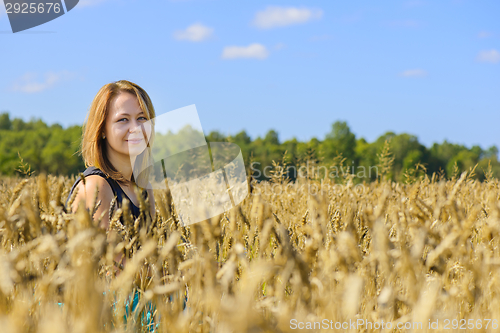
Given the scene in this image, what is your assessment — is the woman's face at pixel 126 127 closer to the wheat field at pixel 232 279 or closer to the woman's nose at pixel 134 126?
the woman's nose at pixel 134 126

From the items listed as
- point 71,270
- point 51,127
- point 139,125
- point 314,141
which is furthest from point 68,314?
point 51,127

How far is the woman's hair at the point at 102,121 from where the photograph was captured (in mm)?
2420

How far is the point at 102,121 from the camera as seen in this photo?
242 cm

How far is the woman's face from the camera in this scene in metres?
2.38

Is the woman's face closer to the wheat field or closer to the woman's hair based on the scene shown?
the woman's hair

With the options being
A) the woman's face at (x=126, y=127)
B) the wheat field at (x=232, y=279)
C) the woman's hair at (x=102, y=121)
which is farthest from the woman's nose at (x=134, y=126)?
the wheat field at (x=232, y=279)

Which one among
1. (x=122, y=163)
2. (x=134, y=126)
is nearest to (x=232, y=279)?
(x=134, y=126)

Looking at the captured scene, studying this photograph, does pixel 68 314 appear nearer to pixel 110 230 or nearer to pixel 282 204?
pixel 110 230

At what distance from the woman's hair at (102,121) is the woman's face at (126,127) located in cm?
Answer: 3

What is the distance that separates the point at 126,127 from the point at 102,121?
0.19 m

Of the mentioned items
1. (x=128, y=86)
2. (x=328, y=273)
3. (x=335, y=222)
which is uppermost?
(x=128, y=86)

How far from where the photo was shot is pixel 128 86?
2529 mm

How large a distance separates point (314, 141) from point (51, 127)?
55115mm

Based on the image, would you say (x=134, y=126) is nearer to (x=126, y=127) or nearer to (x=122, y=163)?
(x=126, y=127)
